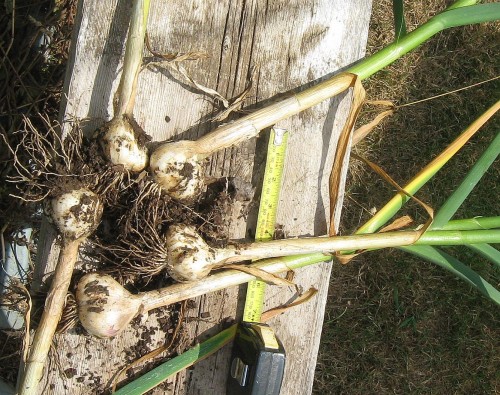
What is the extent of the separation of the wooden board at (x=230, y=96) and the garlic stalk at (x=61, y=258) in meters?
0.10

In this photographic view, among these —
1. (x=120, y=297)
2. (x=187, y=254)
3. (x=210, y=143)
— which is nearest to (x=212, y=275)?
(x=187, y=254)

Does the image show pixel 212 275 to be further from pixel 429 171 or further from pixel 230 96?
pixel 429 171

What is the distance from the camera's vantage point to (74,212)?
4.10ft

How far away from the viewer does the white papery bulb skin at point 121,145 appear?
49.4 inches

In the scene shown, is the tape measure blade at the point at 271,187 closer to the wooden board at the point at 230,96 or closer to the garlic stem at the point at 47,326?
the wooden board at the point at 230,96

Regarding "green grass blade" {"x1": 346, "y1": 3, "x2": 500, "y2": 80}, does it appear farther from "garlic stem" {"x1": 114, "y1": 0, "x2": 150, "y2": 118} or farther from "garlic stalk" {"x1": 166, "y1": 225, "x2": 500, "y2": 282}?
"garlic stem" {"x1": 114, "y1": 0, "x2": 150, "y2": 118}

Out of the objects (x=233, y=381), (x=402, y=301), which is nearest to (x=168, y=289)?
(x=233, y=381)

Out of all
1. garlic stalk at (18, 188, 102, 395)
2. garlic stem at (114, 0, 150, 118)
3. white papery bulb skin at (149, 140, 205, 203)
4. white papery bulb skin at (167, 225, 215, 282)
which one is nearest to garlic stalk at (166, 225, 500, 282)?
white papery bulb skin at (167, 225, 215, 282)

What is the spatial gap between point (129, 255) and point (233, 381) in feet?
1.44

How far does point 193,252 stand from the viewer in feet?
4.27

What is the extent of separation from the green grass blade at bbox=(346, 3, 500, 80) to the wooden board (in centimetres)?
9

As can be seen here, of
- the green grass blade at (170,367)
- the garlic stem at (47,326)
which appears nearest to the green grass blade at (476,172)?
the green grass blade at (170,367)

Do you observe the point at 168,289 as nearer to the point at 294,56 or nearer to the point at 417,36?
the point at 294,56

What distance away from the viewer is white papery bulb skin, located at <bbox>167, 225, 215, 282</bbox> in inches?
51.1
